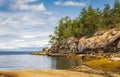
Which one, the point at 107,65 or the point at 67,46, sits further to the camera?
the point at 67,46

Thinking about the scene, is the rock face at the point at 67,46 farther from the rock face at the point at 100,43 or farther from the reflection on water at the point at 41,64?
the reflection on water at the point at 41,64

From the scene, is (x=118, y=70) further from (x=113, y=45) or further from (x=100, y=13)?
(x=100, y=13)

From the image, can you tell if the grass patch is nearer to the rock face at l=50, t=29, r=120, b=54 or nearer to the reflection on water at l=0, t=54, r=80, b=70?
the reflection on water at l=0, t=54, r=80, b=70

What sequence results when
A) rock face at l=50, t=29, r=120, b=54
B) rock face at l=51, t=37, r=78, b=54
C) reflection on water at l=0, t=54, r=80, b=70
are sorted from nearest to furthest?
reflection on water at l=0, t=54, r=80, b=70 → rock face at l=50, t=29, r=120, b=54 → rock face at l=51, t=37, r=78, b=54

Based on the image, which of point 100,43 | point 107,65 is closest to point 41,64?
point 100,43

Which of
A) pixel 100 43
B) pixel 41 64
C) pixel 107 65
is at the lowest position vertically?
pixel 41 64

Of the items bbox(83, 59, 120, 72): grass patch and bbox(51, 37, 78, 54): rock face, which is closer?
bbox(83, 59, 120, 72): grass patch

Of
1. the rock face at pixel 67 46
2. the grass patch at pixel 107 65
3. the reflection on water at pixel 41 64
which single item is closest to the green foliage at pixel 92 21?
the rock face at pixel 67 46

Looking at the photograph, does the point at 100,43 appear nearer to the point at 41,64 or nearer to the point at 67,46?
the point at 41,64

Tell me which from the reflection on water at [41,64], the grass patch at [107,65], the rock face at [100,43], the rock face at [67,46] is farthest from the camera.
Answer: the rock face at [67,46]

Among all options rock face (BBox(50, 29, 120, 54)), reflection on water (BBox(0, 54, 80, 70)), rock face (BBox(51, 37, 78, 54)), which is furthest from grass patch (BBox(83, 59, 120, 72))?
rock face (BBox(51, 37, 78, 54))

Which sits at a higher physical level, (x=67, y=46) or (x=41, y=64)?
(x=67, y=46)

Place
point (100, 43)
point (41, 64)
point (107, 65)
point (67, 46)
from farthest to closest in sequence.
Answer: point (67, 46), point (100, 43), point (41, 64), point (107, 65)

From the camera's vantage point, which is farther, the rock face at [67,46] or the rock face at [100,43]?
the rock face at [67,46]
